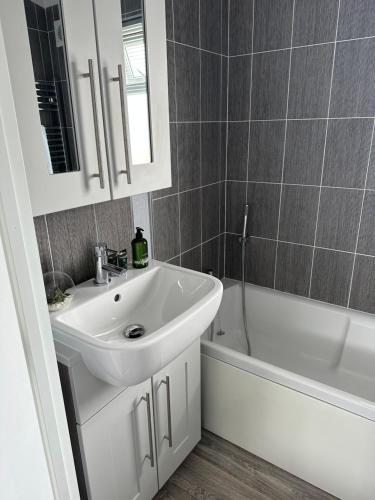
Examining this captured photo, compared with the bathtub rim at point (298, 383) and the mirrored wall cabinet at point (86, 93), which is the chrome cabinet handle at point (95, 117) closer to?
the mirrored wall cabinet at point (86, 93)

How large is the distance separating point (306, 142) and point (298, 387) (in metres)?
1.24

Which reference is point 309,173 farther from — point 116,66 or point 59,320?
point 59,320

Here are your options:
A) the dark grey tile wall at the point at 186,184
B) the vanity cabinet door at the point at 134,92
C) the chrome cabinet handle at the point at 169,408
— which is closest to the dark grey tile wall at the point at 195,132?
the dark grey tile wall at the point at 186,184

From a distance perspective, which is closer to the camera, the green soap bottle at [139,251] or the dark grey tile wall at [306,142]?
the green soap bottle at [139,251]

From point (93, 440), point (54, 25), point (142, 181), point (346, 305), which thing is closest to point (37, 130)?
point (54, 25)

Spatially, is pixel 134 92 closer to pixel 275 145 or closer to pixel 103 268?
pixel 103 268

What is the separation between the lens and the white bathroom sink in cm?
98

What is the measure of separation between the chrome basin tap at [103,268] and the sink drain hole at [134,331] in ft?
0.64

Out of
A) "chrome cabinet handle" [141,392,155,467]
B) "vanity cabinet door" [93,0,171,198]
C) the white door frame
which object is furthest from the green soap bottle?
the white door frame

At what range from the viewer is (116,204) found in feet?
4.98

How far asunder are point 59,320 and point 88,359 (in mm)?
185

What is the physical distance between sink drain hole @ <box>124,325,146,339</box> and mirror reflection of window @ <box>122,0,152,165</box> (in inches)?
24.1

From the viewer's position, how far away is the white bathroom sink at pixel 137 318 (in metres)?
0.98

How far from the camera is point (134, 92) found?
4.07 feet
